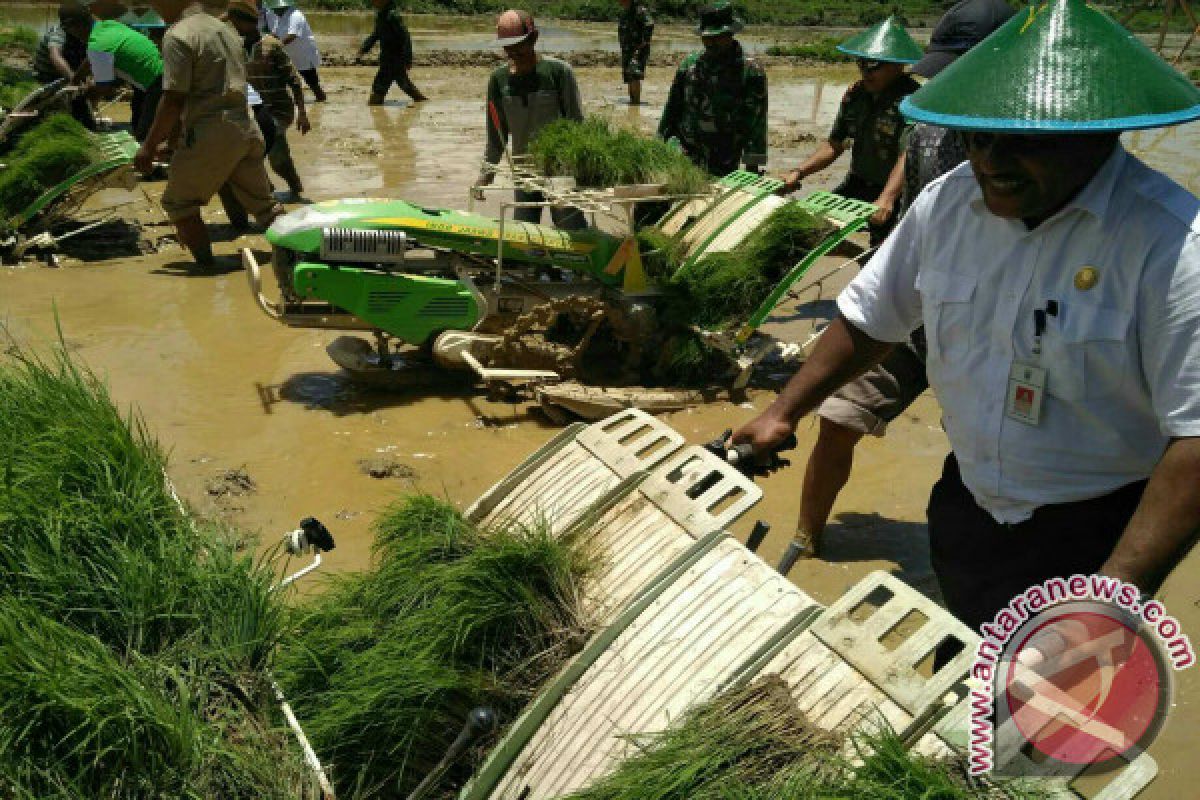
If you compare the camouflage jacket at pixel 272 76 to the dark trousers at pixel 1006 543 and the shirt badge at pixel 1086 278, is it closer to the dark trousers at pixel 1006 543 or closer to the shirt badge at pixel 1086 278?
the dark trousers at pixel 1006 543

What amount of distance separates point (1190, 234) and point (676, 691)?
4.46 feet

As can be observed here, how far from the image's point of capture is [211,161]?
831 cm

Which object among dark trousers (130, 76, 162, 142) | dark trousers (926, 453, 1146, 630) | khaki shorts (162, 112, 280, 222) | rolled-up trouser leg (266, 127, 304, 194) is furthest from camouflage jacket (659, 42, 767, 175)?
dark trousers (926, 453, 1146, 630)

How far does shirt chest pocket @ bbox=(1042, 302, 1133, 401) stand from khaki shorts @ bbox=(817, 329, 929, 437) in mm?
2140

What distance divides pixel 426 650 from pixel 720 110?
5.77 m

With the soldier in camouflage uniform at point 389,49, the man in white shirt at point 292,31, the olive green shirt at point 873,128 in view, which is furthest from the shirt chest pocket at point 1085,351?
the soldier in camouflage uniform at point 389,49

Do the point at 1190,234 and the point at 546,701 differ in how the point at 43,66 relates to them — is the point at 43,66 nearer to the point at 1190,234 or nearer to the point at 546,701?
the point at 546,701

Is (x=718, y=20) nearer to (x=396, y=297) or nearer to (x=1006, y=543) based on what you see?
(x=396, y=297)

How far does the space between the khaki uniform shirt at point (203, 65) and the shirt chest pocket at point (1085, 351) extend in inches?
279

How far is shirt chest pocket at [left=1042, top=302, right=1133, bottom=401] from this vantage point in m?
2.21

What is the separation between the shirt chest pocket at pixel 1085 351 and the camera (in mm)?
2207

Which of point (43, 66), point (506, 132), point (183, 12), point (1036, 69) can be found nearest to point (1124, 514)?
point (1036, 69)

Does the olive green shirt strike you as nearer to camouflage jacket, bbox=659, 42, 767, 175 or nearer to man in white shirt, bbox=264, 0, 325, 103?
camouflage jacket, bbox=659, 42, 767, 175

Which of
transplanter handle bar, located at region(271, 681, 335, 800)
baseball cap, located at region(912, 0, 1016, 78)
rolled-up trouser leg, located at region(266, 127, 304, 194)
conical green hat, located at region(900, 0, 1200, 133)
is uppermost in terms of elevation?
conical green hat, located at region(900, 0, 1200, 133)
